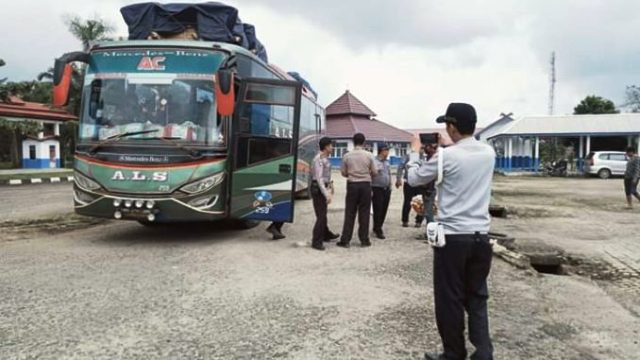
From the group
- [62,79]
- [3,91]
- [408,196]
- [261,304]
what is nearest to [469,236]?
[261,304]

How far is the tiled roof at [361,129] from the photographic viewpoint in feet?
149

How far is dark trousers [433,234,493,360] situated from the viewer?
353 centimetres

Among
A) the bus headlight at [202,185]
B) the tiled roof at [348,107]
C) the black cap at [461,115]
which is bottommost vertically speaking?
the bus headlight at [202,185]

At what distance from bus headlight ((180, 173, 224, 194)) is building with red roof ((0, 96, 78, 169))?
2923cm

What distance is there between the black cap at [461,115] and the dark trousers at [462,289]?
2.49 feet

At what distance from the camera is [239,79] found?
8.17 meters

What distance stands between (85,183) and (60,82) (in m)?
A: 1.47

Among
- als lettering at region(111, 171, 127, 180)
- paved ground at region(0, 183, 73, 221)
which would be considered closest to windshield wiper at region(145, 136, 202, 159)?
als lettering at region(111, 171, 127, 180)

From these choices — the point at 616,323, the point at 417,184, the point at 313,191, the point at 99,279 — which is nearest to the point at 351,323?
the point at 417,184

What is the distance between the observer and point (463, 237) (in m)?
3.53

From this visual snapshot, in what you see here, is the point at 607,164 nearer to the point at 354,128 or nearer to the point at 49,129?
the point at 354,128

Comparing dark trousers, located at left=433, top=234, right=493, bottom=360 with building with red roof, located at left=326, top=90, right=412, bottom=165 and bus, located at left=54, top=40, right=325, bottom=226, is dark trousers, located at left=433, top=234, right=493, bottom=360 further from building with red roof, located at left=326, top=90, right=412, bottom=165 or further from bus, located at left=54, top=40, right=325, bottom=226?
building with red roof, located at left=326, top=90, right=412, bottom=165

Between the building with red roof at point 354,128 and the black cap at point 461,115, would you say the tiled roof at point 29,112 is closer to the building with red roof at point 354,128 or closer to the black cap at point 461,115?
the building with red roof at point 354,128

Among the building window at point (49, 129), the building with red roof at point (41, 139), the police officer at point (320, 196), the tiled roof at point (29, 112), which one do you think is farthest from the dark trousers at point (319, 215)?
the building window at point (49, 129)
